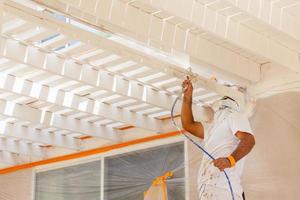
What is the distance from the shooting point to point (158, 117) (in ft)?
24.5

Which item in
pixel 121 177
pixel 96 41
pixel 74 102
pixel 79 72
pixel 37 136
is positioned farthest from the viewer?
pixel 37 136

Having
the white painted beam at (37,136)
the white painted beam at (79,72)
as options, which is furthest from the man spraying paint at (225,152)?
the white painted beam at (37,136)

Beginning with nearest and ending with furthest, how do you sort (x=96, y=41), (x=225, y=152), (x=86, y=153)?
(x=225, y=152)
(x=96, y=41)
(x=86, y=153)

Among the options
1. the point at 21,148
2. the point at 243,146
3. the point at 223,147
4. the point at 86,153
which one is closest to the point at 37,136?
the point at 21,148

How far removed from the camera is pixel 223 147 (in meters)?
4.13

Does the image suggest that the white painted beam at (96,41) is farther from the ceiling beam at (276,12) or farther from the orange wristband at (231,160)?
the orange wristband at (231,160)

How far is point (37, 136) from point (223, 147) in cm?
447

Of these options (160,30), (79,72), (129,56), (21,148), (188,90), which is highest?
(160,30)

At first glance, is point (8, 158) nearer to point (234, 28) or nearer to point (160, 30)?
point (160, 30)

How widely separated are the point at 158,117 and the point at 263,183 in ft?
6.60

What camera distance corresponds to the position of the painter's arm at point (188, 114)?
4566 mm

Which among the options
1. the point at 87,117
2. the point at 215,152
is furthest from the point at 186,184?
the point at 215,152

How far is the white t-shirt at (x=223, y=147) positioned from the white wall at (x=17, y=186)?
5306mm

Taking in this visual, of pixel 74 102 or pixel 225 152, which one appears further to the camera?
pixel 74 102
